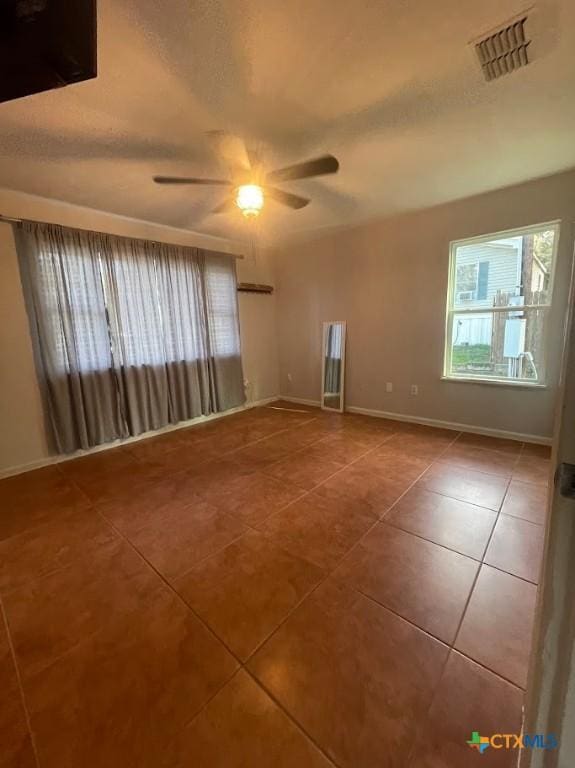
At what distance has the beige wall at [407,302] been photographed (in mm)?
2949

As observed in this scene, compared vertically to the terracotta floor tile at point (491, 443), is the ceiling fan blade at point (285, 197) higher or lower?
higher

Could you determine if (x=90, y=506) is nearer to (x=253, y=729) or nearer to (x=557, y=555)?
(x=253, y=729)

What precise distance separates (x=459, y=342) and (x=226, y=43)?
3.29 meters

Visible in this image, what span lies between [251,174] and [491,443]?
3.30m

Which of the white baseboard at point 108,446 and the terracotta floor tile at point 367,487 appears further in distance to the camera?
the white baseboard at point 108,446

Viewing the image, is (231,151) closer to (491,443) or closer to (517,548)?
(517,548)

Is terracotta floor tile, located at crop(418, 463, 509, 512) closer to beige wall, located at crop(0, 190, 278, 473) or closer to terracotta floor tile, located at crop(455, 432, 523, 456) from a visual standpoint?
terracotta floor tile, located at crop(455, 432, 523, 456)

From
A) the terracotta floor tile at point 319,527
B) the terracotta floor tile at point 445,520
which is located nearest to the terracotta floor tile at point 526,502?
the terracotta floor tile at point 445,520

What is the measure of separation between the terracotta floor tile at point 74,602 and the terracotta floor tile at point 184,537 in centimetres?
8

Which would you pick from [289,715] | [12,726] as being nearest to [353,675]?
[289,715]

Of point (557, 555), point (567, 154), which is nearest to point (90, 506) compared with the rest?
point (557, 555)

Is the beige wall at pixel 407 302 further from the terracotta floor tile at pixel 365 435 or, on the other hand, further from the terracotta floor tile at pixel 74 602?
the terracotta floor tile at pixel 74 602

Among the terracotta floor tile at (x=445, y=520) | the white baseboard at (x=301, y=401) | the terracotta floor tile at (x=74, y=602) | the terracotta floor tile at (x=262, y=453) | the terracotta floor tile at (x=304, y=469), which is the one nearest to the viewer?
the terracotta floor tile at (x=74, y=602)

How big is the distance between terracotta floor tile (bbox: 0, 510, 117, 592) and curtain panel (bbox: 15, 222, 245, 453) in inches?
49.4
